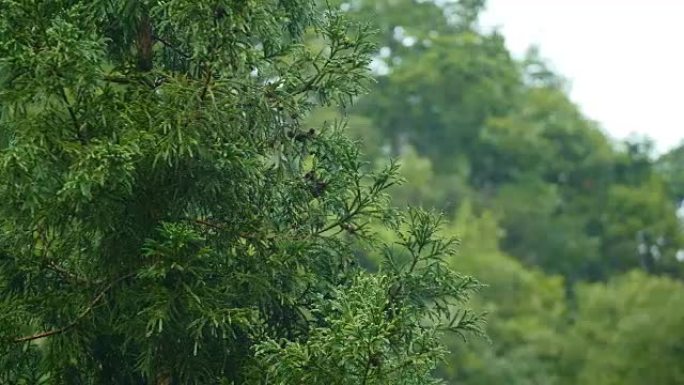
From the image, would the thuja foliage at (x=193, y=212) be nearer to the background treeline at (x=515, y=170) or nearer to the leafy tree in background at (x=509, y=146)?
the background treeline at (x=515, y=170)

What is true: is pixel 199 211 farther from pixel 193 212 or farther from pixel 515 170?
pixel 515 170

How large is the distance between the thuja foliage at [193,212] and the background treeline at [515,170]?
24427 millimetres

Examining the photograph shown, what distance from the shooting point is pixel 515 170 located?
4497 centimetres

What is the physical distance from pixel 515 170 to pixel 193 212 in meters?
38.4

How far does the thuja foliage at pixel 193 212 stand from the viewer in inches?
257

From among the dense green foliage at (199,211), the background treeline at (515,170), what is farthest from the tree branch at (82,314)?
the background treeline at (515,170)

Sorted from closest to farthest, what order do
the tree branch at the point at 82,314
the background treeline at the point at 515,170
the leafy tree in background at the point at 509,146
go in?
the tree branch at the point at 82,314 < the background treeline at the point at 515,170 < the leafy tree in background at the point at 509,146

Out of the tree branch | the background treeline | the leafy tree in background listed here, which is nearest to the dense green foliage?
the tree branch

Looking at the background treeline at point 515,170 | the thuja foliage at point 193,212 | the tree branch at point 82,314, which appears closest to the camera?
the thuja foliage at point 193,212

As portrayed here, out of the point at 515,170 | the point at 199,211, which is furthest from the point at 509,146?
the point at 199,211

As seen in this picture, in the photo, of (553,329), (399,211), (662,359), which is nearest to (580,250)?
(553,329)

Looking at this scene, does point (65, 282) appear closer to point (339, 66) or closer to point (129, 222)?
point (129, 222)

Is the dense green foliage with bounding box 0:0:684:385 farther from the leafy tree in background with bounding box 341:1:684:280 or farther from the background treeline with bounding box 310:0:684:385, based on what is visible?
the leafy tree in background with bounding box 341:1:684:280

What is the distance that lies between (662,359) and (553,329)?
5.25 meters
